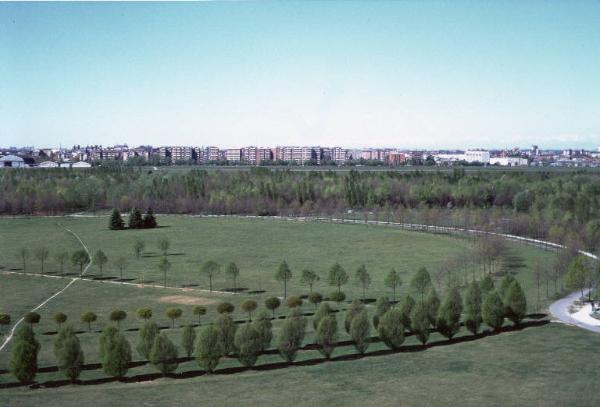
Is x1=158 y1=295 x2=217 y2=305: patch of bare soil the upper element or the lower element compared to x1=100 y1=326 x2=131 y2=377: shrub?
lower

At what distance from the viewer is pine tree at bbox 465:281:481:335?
43844mm

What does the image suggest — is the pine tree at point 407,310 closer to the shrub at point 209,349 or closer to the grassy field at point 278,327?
the grassy field at point 278,327

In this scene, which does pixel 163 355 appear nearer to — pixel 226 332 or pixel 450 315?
pixel 226 332

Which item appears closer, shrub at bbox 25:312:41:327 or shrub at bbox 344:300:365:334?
shrub at bbox 344:300:365:334

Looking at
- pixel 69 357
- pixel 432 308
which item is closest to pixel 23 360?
pixel 69 357

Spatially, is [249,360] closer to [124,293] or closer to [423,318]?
[423,318]

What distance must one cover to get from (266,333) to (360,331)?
5.24 metres

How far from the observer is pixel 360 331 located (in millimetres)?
39562

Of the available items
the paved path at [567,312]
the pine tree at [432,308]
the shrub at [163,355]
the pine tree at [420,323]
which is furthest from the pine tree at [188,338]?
the paved path at [567,312]

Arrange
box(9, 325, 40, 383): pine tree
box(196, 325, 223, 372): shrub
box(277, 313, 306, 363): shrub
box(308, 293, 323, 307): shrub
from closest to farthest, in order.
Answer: box(9, 325, 40, 383): pine tree
box(196, 325, 223, 372): shrub
box(277, 313, 306, 363): shrub
box(308, 293, 323, 307): shrub

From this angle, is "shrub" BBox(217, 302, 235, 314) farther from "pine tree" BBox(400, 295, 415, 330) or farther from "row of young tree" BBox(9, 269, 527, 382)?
"pine tree" BBox(400, 295, 415, 330)

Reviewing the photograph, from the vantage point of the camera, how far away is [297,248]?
82375mm

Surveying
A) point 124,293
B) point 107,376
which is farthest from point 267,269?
point 107,376

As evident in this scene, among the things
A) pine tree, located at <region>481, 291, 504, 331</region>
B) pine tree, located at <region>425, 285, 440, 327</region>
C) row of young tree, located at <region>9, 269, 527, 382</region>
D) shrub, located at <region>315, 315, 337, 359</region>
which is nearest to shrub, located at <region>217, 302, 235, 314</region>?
row of young tree, located at <region>9, 269, 527, 382</region>
